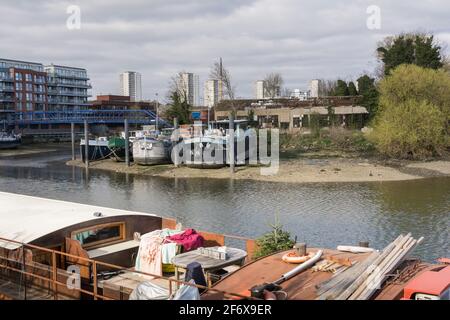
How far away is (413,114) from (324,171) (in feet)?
36.6

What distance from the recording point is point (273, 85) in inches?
4400

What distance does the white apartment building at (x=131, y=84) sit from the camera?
565ft

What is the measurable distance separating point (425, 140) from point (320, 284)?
136 feet

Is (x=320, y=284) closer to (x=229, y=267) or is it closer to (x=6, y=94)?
(x=229, y=267)

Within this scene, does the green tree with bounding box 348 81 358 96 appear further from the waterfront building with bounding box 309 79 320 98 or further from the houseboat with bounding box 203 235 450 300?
the houseboat with bounding box 203 235 450 300

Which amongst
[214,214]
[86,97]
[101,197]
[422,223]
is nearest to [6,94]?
[86,97]

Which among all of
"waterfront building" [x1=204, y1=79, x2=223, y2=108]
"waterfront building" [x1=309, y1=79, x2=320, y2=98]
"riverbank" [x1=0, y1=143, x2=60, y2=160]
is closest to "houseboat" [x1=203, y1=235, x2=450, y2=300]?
"waterfront building" [x1=204, y1=79, x2=223, y2=108]

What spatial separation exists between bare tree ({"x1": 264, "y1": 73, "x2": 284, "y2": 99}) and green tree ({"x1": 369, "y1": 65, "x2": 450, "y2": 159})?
64.0m

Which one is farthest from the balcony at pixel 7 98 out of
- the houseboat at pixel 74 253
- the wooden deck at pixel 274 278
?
the wooden deck at pixel 274 278

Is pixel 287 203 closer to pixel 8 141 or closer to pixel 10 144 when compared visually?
pixel 8 141

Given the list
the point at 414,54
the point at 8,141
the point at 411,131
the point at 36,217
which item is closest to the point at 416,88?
the point at 411,131

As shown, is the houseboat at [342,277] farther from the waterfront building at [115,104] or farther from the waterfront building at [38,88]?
the waterfront building at [115,104]

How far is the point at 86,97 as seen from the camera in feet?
423

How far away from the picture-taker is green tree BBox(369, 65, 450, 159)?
4488 cm
